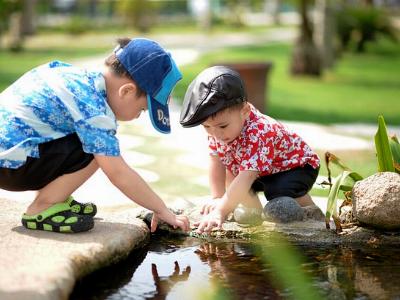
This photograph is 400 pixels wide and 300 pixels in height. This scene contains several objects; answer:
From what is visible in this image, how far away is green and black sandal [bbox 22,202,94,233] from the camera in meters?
3.22

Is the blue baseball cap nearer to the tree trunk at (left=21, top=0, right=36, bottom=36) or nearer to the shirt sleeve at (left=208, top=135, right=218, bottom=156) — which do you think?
the shirt sleeve at (left=208, top=135, right=218, bottom=156)

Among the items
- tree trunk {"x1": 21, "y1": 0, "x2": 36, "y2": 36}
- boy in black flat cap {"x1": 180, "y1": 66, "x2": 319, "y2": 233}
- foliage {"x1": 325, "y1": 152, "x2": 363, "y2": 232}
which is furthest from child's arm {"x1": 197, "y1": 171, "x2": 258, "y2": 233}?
tree trunk {"x1": 21, "y1": 0, "x2": 36, "y2": 36}

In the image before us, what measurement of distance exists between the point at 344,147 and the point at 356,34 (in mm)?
13811

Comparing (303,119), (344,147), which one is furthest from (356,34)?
(344,147)

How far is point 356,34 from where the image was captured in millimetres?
19891

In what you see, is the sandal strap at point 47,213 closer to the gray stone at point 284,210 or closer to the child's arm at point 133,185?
the child's arm at point 133,185

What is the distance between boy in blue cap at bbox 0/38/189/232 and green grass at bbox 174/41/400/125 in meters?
5.56

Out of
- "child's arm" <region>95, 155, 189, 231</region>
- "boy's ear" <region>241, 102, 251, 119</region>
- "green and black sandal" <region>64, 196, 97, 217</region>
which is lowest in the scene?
"green and black sandal" <region>64, 196, 97, 217</region>

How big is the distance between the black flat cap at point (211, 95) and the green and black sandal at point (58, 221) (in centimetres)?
67

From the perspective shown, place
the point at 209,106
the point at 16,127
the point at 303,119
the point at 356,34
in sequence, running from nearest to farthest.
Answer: the point at 16,127, the point at 209,106, the point at 303,119, the point at 356,34

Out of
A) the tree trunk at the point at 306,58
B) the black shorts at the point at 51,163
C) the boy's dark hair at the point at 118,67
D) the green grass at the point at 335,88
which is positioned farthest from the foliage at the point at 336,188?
the tree trunk at the point at 306,58

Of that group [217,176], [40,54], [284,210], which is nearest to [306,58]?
[40,54]

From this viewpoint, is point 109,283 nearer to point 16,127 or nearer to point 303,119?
point 16,127

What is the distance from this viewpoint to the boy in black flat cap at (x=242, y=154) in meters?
3.60
